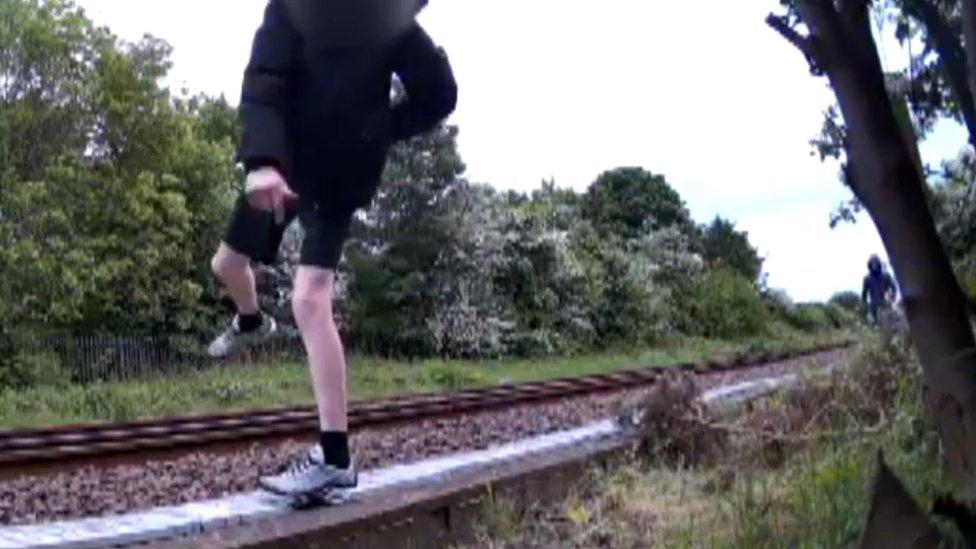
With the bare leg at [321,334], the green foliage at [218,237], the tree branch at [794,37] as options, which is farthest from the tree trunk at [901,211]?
the green foliage at [218,237]

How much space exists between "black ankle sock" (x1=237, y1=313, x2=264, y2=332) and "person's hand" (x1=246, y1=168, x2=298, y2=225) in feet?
1.18

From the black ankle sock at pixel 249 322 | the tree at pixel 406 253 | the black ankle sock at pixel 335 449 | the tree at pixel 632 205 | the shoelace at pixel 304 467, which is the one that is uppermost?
the tree at pixel 632 205

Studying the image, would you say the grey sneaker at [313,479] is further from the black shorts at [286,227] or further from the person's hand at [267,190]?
the person's hand at [267,190]

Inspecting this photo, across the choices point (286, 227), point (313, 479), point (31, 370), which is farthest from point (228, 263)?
point (31, 370)

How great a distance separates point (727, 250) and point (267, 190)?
18.9 meters

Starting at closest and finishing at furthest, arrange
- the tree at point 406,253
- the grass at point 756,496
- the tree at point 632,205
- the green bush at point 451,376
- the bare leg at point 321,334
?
the grass at point 756,496 → the bare leg at point 321,334 → the tree at point 406,253 → the green bush at point 451,376 → the tree at point 632,205

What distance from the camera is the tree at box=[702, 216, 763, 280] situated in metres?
18.6

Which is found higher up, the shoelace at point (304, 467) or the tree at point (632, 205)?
the tree at point (632, 205)

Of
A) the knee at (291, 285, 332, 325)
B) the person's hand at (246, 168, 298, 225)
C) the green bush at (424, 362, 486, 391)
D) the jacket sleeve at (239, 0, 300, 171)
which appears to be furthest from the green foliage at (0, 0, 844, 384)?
the person's hand at (246, 168, 298, 225)

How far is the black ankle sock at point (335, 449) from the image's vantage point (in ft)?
11.2

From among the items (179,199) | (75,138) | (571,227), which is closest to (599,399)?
(179,199)

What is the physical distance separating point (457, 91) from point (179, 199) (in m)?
8.27

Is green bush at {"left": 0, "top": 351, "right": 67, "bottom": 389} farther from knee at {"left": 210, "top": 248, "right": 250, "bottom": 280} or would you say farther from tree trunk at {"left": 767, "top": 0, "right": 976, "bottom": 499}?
tree trunk at {"left": 767, "top": 0, "right": 976, "bottom": 499}

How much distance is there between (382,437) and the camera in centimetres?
730
